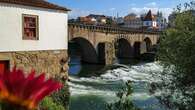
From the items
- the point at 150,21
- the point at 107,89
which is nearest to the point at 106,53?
the point at 107,89

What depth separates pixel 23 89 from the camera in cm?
111

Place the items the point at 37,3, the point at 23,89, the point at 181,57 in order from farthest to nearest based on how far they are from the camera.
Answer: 1. the point at 37,3
2. the point at 181,57
3. the point at 23,89

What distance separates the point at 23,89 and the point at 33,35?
751 inches

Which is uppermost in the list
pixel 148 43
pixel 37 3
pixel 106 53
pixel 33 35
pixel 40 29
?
pixel 37 3

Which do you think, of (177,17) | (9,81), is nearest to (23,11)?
(177,17)

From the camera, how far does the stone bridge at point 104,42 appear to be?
50.8 meters

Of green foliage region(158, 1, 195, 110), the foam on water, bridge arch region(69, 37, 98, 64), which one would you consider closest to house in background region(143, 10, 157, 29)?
bridge arch region(69, 37, 98, 64)

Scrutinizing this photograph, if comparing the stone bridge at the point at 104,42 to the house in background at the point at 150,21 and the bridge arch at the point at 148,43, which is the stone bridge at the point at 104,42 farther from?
the house in background at the point at 150,21

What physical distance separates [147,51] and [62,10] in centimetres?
5211

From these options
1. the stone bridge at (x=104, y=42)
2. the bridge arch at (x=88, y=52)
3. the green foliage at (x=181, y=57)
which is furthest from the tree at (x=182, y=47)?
the bridge arch at (x=88, y=52)

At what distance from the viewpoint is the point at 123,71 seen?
4456cm

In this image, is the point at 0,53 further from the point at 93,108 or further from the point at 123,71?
the point at 123,71

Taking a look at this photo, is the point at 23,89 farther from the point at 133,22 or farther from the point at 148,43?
the point at 133,22

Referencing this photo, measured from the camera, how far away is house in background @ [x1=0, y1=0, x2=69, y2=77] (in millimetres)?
18453
